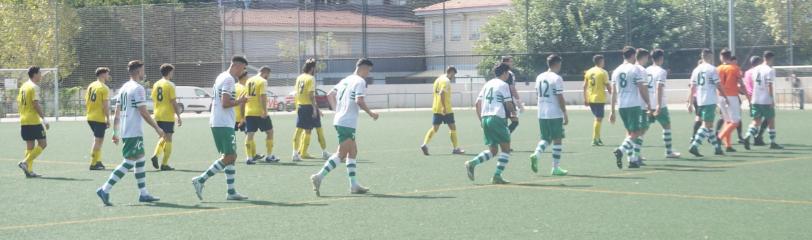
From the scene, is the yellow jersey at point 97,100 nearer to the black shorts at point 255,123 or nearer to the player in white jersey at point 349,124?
the black shorts at point 255,123

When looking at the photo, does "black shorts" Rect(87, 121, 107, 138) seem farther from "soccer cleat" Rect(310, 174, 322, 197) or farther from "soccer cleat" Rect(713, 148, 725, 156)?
"soccer cleat" Rect(713, 148, 725, 156)

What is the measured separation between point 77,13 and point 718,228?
5367 cm

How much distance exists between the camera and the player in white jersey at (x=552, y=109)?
52.6 feet

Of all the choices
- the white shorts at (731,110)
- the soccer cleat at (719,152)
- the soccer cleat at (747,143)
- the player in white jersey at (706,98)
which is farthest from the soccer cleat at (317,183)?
the soccer cleat at (747,143)

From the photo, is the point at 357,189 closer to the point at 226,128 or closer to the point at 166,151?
the point at 226,128

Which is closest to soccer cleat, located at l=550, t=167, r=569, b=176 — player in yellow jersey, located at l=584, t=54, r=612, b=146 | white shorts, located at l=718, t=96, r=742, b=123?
white shorts, located at l=718, t=96, r=742, b=123

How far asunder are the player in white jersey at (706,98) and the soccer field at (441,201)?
30 centimetres

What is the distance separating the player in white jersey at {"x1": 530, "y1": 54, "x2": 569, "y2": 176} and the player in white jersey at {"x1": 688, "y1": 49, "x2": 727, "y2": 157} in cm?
372

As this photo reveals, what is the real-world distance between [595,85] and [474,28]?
41.1 metres

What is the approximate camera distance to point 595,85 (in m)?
23.2

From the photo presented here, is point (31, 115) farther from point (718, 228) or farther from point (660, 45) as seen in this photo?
point (660, 45)

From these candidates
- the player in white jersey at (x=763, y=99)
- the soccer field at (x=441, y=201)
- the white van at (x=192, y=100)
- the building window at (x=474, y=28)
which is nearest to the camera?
the soccer field at (x=441, y=201)

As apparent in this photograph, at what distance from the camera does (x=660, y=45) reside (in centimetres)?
5266

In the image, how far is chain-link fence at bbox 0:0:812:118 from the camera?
2169 inches
